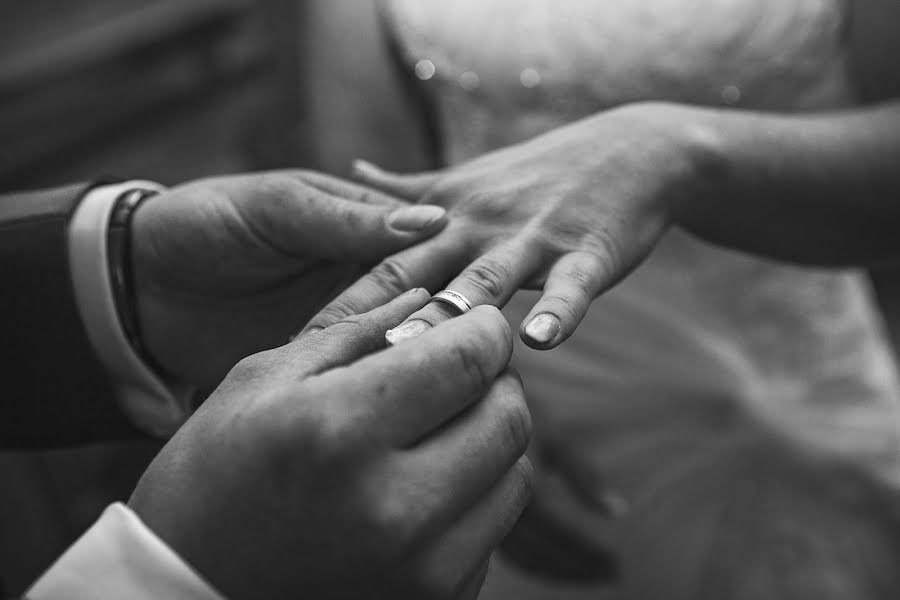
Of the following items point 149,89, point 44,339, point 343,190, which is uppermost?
point 343,190

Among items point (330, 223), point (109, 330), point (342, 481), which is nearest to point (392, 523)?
point (342, 481)

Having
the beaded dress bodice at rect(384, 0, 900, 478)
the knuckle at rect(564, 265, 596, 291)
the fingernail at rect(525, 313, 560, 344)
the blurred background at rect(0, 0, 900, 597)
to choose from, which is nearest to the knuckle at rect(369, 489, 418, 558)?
the fingernail at rect(525, 313, 560, 344)

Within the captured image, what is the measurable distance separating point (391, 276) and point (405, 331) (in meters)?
0.15

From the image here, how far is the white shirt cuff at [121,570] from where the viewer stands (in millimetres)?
463

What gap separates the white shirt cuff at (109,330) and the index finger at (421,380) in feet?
1.36

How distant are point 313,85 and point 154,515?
0.96m

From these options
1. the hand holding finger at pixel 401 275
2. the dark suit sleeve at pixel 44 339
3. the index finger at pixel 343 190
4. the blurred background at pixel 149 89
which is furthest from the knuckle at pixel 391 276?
the blurred background at pixel 149 89

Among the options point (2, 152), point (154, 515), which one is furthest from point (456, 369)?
point (2, 152)

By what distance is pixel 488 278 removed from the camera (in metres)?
0.71

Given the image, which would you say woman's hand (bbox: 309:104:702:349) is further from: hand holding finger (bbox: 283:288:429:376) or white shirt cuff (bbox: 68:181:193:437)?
white shirt cuff (bbox: 68:181:193:437)

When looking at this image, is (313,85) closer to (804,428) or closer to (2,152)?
(804,428)

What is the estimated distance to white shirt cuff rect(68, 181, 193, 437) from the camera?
31.6 inches

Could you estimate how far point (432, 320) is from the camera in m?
0.62

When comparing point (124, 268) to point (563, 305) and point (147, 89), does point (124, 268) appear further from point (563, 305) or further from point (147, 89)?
point (147, 89)
